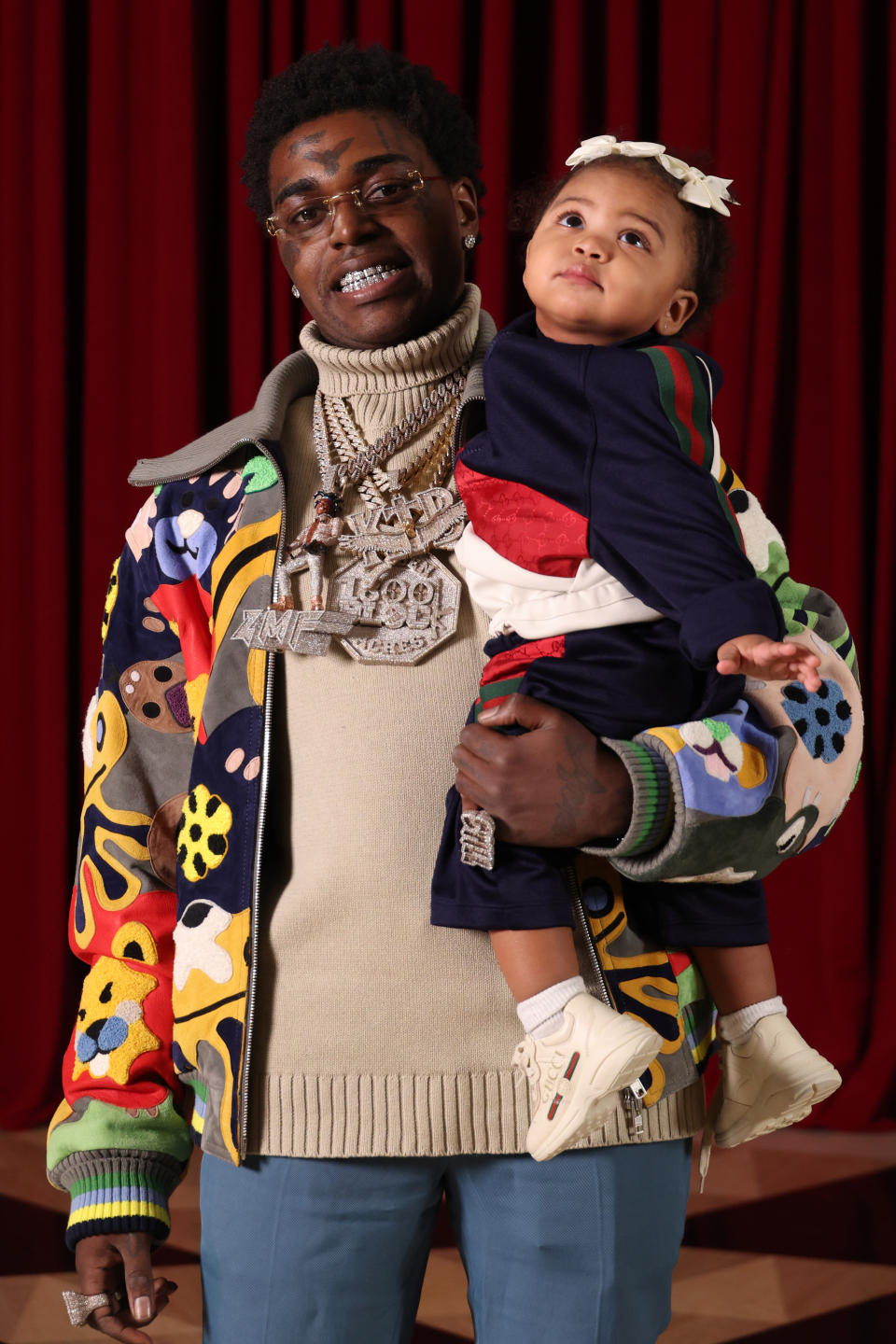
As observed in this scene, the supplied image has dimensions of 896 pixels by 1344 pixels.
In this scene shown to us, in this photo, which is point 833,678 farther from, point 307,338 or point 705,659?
point 307,338

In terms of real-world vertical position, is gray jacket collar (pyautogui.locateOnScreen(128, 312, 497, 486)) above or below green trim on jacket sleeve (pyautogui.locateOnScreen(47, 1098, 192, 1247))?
above

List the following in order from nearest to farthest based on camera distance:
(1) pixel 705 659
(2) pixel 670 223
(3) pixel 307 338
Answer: (1) pixel 705 659, (2) pixel 670 223, (3) pixel 307 338

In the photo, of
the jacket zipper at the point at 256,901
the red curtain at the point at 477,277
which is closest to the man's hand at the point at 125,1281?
the jacket zipper at the point at 256,901

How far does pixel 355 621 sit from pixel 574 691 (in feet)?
0.67

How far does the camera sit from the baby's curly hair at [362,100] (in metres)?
1.26

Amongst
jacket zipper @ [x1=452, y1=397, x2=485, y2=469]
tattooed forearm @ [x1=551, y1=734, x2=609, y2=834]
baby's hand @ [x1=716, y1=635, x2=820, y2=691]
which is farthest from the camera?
jacket zipper @ [x1=452, y1=397, x2=485, y2=469]

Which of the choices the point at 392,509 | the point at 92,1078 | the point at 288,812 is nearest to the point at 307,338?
the point at 392,509

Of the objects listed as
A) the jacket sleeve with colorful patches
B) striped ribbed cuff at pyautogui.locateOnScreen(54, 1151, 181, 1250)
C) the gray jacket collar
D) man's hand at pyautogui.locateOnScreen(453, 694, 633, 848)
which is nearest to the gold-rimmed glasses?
the gray jacket collar

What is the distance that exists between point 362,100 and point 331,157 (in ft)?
0.27

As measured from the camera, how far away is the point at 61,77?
2.94m

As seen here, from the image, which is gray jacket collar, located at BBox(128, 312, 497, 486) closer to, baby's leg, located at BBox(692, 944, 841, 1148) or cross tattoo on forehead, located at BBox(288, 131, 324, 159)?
cross tattoo on forehead, located at BBox(288, 131, 324, 159)

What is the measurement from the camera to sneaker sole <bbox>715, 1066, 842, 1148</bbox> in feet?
3.47

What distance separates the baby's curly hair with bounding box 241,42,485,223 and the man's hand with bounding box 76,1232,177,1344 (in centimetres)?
104

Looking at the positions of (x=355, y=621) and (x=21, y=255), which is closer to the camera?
(x=355, y=621)
